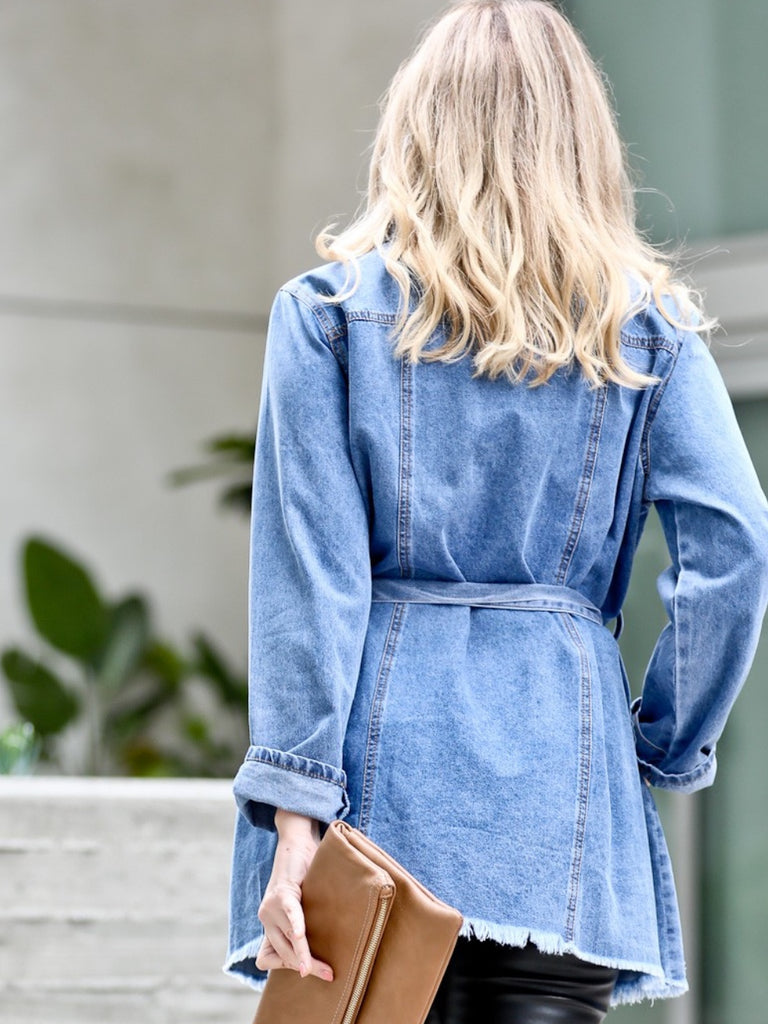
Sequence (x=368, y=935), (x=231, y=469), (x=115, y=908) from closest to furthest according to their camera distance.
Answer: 1. (x=368, y=935)
2. (x=115, y=908)
3. (x=231, y=469)

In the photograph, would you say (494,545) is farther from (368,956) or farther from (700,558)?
(368,956)

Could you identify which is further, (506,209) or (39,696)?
(39,696)

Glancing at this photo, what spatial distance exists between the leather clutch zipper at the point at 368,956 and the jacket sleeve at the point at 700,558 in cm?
39

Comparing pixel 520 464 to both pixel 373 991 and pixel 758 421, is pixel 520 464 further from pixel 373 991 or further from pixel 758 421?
pixel 758 421

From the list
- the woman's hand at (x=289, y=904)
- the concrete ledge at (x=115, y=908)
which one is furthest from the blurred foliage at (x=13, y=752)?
the woman's hand at (x=289, y=904)

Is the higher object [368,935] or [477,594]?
[477,594]

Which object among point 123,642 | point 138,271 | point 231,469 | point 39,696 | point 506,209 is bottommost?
Answer: point 39,696

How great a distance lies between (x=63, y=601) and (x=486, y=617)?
5.03 meters

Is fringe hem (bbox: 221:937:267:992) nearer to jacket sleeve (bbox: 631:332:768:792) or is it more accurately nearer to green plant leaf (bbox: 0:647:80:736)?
jacket sleeve (bbox: 631:332:768:792)

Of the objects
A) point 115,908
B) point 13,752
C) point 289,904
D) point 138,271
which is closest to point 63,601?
point 138,271

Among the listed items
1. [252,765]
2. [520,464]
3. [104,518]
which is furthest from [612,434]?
[104,518]

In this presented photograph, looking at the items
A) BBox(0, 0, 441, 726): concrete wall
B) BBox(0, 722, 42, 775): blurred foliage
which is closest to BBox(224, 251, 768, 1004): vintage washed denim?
BBox(0, 722, 42, 775): blurred foliage

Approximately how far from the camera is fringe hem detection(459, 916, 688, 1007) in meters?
1.13

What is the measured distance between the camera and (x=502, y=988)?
1.13 m
